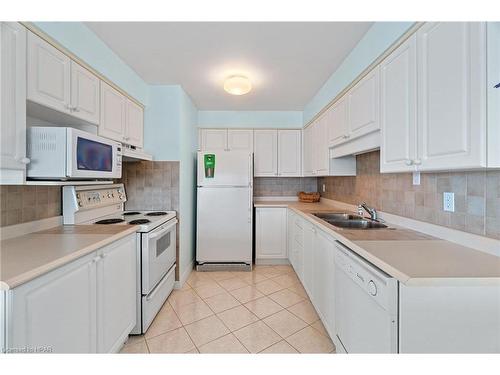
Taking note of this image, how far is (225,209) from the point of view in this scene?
10.3 ft

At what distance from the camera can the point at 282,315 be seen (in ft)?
6.91

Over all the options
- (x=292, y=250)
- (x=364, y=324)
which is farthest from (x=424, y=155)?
(x=292, y=250)

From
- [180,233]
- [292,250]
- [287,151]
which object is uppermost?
[287,151]

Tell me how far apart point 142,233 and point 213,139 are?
2099 millimetres

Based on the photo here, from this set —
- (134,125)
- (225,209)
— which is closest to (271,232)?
(225,209)

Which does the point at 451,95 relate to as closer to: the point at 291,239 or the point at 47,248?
the point at 47,248

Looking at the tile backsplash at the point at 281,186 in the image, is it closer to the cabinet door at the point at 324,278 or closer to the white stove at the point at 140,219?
the white stove at the point at 140,219

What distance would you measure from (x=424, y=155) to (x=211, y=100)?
273cm

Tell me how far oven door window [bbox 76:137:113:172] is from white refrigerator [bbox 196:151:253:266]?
4.53 ft

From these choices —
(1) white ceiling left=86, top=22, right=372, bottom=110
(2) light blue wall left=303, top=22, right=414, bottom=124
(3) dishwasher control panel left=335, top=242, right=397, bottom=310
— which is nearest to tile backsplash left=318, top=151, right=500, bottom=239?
(3) dishwasher control panel left=335, top=242, right=397, bottom=310

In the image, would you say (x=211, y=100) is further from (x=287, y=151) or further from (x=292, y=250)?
(x=292, y=250)

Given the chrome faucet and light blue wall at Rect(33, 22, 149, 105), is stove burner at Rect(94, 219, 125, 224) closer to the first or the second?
light blue wall at Rect(33, 22, 149, 105)

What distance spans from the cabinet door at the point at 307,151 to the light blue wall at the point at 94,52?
228cm

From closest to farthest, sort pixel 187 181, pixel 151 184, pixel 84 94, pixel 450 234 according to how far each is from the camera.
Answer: pixel 450 234
pixel 84 94
pixel 151 184
pixel 187 181
